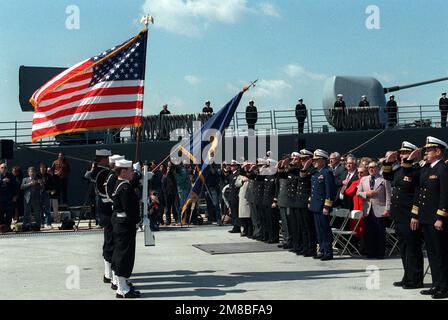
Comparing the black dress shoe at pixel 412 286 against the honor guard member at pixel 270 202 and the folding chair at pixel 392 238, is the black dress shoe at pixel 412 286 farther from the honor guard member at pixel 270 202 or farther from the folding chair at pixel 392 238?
the honor guard member at pixel 270 202

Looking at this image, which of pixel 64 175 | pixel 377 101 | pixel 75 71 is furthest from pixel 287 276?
pixel 377 101

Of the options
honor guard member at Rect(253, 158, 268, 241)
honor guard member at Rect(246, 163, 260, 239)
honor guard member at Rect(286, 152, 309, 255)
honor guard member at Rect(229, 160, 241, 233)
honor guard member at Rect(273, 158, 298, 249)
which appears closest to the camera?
honor guard member at Rect(286, 152, 309, 255)

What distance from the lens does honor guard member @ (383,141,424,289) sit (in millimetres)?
9180

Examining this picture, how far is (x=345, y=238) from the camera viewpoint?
1281cm

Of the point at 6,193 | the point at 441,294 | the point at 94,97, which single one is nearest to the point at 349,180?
the point at 441,294

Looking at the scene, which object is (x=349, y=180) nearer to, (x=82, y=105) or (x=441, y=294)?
(x=441, y=294)

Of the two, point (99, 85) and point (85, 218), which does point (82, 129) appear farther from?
point (85, 218)

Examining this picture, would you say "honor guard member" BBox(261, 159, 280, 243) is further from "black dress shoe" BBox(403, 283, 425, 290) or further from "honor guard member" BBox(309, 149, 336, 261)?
"black dress shoe" BBox(403, 283, 425, 290)

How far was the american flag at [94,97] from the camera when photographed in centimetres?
1149

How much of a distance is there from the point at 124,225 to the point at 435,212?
156 inches

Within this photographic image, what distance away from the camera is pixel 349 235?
41.8 feet

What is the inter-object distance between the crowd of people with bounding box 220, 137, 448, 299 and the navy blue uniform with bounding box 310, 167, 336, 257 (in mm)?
17

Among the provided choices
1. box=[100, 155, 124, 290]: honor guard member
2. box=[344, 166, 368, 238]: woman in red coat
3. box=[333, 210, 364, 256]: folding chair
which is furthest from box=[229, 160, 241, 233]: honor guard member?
box=[100, 155, 124, 290]: honor guard member
